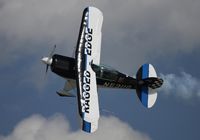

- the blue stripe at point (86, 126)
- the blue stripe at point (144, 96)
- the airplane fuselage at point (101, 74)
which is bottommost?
the blue stripe at point (86, 126)

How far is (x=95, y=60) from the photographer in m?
63.2

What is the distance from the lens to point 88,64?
6162cm

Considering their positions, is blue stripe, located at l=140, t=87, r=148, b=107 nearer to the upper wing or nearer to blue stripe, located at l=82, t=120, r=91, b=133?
the upper wing

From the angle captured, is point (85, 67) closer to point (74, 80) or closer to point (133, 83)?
point (74, 80)

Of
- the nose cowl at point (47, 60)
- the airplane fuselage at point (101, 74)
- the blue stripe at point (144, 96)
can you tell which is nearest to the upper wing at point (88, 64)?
the airplane fuselage at point (101, 74)

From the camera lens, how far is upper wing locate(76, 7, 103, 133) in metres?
57.2

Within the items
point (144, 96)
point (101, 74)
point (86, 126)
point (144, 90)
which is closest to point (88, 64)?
point (101, 74)

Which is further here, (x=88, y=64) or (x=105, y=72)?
(x=105, y=72)

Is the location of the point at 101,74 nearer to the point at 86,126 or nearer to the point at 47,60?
the point at 47,60

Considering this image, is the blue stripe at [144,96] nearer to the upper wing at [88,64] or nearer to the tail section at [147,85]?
the tail section at [147,85]

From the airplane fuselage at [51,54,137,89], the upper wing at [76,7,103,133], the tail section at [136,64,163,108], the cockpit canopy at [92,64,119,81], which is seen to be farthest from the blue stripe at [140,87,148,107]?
the upper wing at [76,7,103,133]

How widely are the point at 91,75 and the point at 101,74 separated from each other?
5.43 ft

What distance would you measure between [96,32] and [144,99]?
8057mm

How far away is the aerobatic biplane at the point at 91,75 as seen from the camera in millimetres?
58375
